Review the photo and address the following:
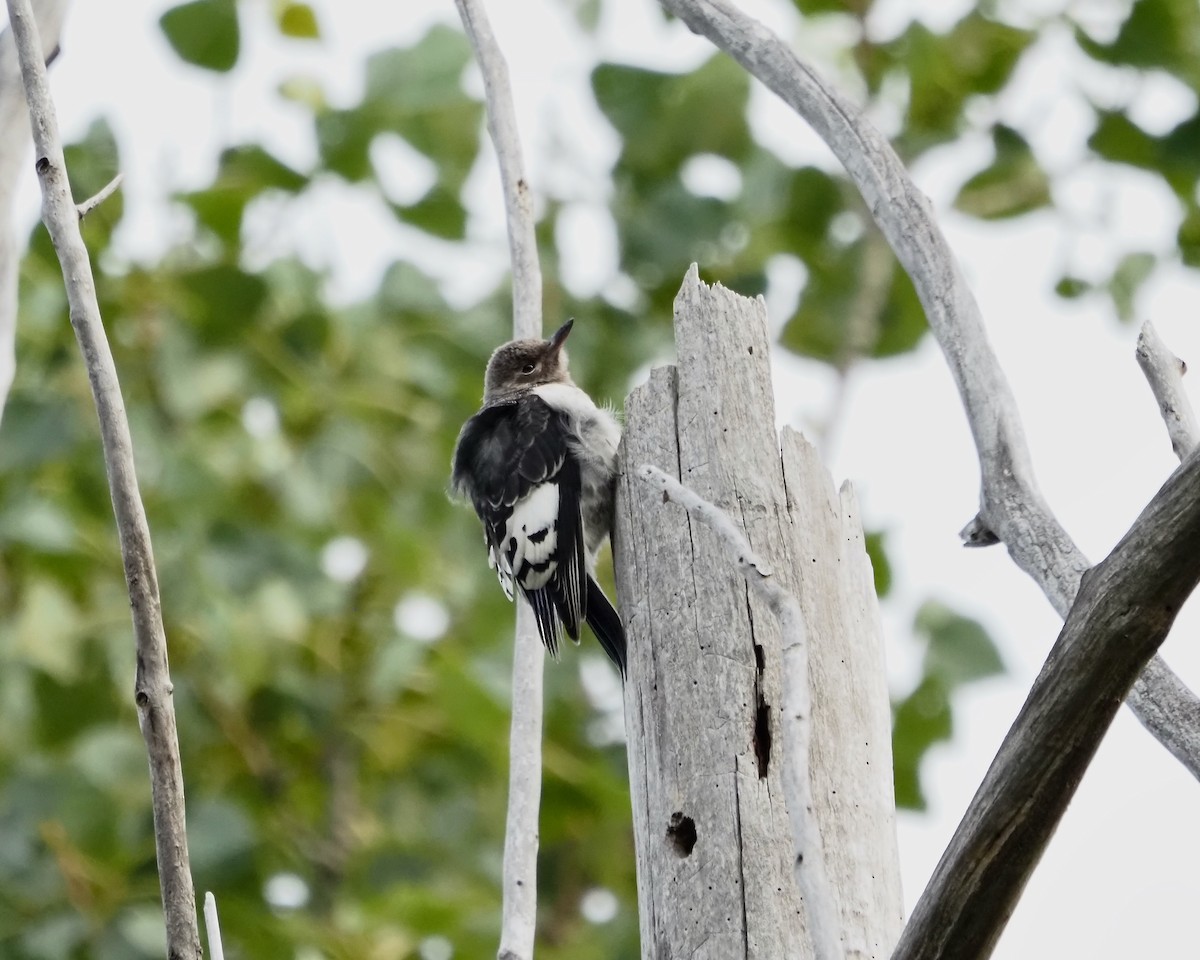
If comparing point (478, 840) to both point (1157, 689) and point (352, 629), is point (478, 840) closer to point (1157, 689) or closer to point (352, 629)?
point (352, 629)

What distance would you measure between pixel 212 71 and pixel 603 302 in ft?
5.92

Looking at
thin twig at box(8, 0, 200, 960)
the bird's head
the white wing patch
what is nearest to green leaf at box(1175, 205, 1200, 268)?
the bird's head

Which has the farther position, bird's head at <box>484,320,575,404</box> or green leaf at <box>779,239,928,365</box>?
green leaf at <box>779,239,928,365</box>

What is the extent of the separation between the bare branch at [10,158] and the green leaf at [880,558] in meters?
2.63

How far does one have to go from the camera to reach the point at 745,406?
224cm

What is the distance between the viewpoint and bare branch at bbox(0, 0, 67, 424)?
2.37 m

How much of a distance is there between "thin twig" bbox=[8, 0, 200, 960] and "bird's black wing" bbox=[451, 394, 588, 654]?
48.3 inches

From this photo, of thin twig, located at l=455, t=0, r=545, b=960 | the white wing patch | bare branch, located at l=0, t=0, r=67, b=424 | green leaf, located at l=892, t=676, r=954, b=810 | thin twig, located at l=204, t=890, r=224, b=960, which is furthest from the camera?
green leaf, located at l=892, t=676, r=954, b=810

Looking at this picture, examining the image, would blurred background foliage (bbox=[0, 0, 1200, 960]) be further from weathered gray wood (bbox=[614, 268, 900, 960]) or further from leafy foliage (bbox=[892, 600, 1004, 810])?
weathered gray wood (bbox=[614, 268, 900, 960])

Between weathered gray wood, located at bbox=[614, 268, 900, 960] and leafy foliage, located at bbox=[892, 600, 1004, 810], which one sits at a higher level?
leafy foliage, located at bbox=[892, 600, 1004, 810]

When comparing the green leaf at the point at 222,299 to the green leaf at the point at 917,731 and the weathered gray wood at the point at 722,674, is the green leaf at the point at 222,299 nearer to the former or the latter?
the green leaf at the point at 917,731

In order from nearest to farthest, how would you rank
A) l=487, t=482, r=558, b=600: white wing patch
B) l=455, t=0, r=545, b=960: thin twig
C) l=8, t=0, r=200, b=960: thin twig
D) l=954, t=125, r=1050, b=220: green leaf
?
1. l=8, t=0, r=200, b=960: thin twig
2. l=455, t=0, r=545, b=960: thin twig
3. l=487, t=482, r=558, b=600: white wing patch
4. l=954, t=125, r=1050, b=220: green leaf

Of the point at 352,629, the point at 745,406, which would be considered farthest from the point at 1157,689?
the point at 352,629

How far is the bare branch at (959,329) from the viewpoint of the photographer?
1896 mm
